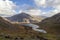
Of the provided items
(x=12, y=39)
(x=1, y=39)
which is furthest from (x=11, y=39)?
(x=1, y=39)

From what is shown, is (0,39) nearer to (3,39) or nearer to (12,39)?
(3,39)

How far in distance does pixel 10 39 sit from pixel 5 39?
4670mm

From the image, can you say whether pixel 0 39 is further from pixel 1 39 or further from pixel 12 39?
pixel 12 39

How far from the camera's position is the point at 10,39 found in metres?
120

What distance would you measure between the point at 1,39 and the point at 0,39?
1.23 metres

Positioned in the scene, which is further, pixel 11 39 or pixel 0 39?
pixel 11 39

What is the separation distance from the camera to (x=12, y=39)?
121 m

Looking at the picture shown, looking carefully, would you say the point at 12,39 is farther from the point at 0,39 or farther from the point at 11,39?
the point at 0,39

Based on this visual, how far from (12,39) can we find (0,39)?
33.5ft

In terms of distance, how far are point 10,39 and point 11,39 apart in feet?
3.51

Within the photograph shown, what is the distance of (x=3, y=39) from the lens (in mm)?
115125

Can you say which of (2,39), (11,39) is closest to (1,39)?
(2,39)

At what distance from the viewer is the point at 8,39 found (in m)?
118

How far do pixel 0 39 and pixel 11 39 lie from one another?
10023 millimetres
